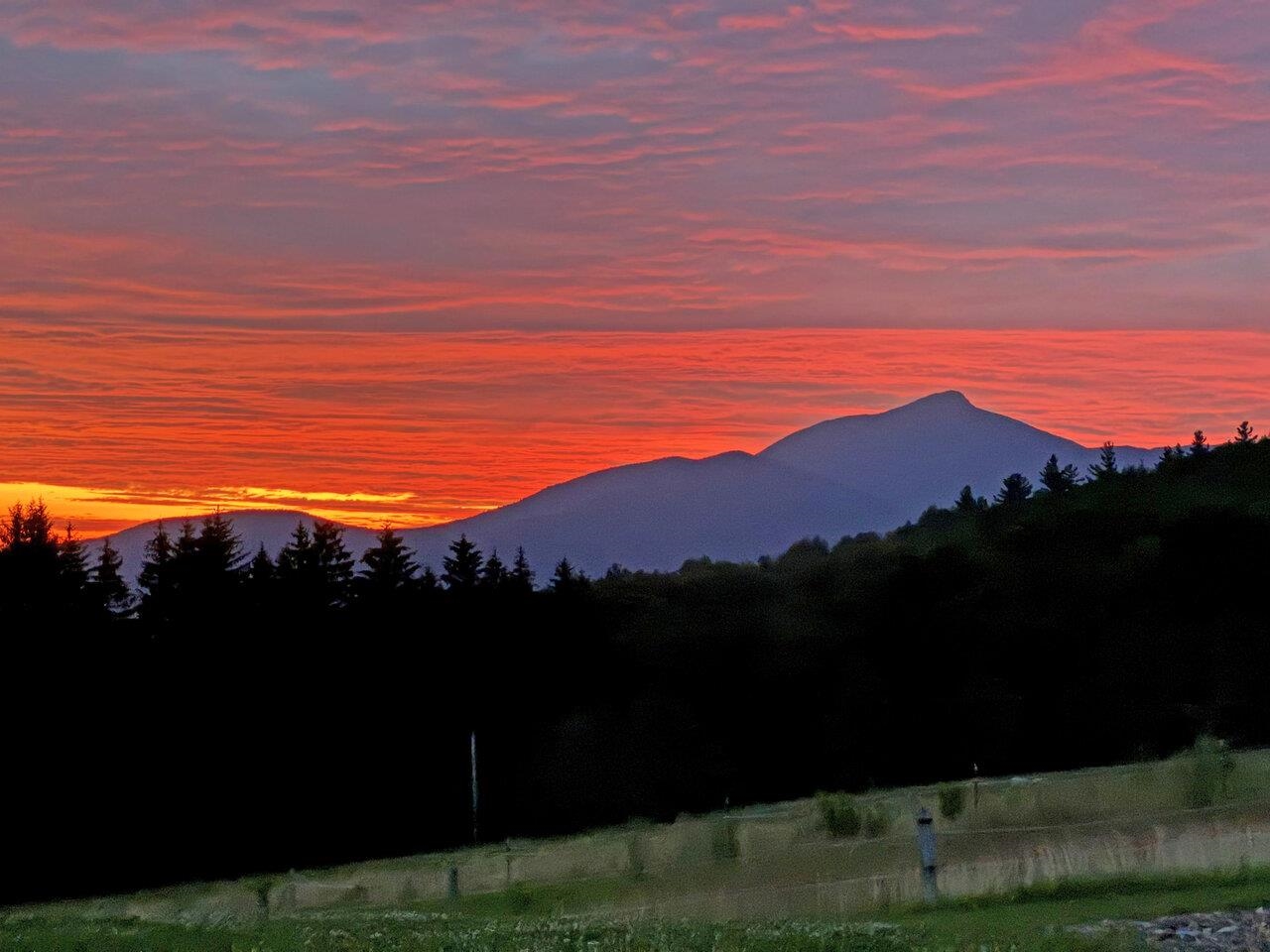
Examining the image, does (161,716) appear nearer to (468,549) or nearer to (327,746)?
(327,746)

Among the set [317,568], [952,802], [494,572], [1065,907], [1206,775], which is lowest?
[1065,907]

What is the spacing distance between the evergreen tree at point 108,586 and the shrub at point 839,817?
5642 centimetres

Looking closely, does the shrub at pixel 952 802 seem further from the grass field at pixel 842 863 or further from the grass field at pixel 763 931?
the grass field at pixel 763 931

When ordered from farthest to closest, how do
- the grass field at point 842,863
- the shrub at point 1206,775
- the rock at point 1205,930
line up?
the shrub at point 1206,775 → the grass field at point 842,863 → the rock at point 1205,930

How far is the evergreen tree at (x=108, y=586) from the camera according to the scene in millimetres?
78931

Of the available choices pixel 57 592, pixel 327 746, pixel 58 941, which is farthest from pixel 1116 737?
pixel 58 941

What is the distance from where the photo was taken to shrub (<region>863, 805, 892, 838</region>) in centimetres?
2631

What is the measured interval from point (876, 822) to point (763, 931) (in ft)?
40.2

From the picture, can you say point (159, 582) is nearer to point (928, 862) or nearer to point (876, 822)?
point (876, 822)

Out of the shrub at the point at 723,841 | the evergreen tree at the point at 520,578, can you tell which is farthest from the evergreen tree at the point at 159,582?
the shrub at the point at 723,841

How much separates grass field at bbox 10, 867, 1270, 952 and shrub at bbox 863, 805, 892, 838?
25.7ft

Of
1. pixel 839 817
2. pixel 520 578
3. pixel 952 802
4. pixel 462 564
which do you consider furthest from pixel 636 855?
pixel 462 564

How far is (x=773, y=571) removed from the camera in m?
85.8

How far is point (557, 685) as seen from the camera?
79250 millimetres
